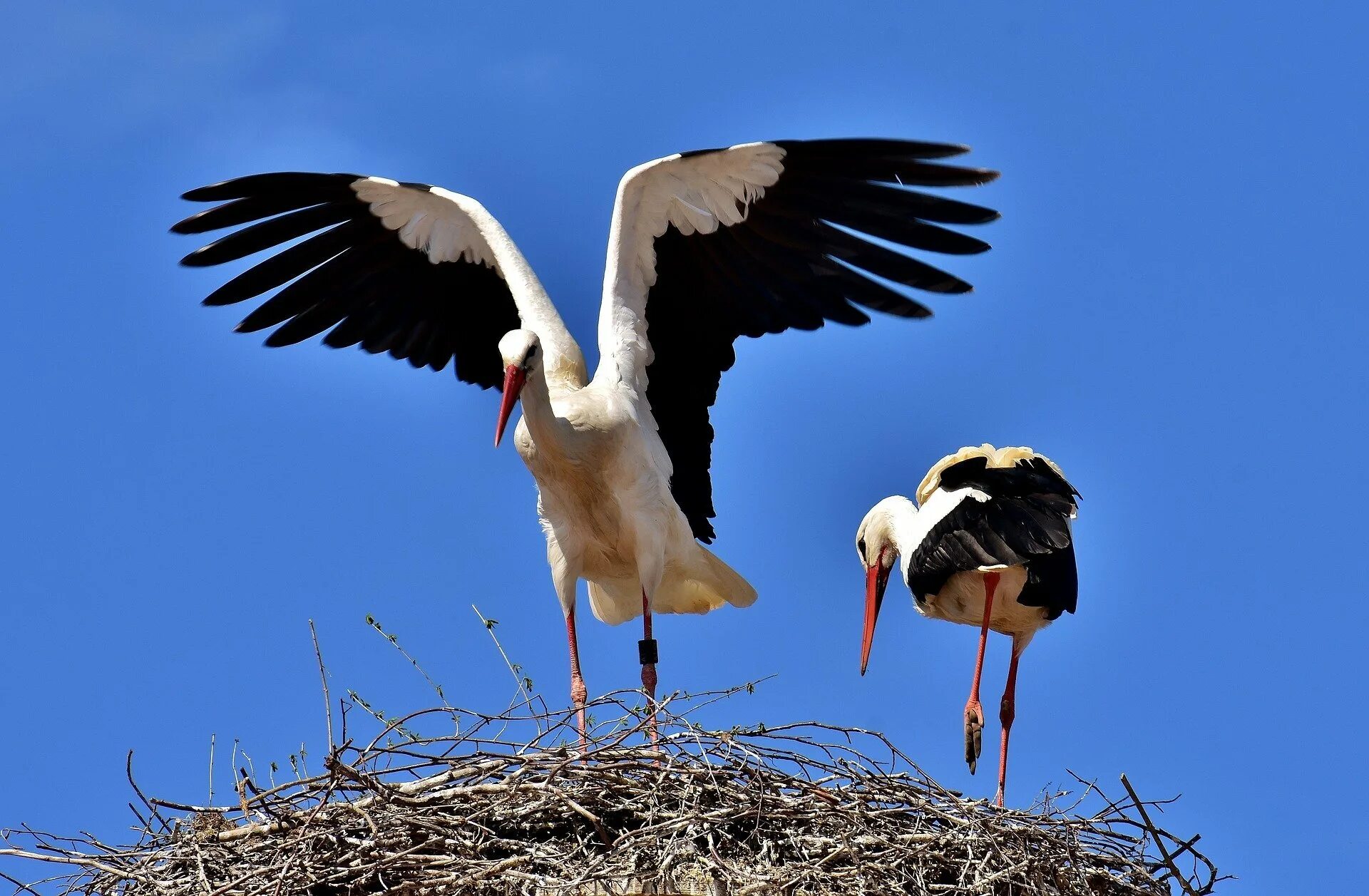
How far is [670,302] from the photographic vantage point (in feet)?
24.2

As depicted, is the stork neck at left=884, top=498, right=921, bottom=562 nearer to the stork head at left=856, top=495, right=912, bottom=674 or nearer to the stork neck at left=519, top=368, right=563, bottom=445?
the stork head at left=856, top=495, right=912, bottom=674

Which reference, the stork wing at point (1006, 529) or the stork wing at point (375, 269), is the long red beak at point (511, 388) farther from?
the stork wing at point (1006, 529)

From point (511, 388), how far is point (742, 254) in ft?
4.11

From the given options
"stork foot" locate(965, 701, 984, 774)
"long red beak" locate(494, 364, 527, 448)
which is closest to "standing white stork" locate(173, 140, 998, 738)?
"long red beak" locate(494, 364, 527, 448)

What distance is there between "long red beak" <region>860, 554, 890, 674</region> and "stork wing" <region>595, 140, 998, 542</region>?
2.96 feet

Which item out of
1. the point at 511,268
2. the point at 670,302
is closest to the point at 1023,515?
the point at 670,302

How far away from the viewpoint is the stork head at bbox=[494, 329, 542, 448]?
21.4 feet

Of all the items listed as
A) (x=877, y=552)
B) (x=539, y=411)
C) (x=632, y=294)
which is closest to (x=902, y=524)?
(x=877, y=552)

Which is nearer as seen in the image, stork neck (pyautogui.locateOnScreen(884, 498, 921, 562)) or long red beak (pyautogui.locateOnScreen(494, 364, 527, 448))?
long red beak (pyautogui.locateOnScreen(494, 364, 527, 448))

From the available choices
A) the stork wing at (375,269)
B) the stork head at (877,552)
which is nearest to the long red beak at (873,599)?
the stork head at (877,552)

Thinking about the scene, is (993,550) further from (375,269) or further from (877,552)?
(375,269)

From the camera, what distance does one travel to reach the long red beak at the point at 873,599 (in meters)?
8.06

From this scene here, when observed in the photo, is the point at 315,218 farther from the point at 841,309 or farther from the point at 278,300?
the point at 841,309

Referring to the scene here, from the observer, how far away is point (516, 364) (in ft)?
21.5
